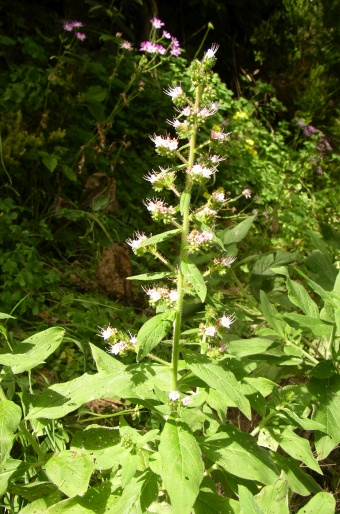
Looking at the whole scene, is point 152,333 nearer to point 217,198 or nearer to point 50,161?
point 217,198

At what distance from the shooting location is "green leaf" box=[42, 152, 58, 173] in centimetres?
282

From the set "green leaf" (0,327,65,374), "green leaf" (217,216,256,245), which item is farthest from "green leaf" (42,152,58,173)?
"green leaf" (0,327,65,374)

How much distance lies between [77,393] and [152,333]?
277 millimetres

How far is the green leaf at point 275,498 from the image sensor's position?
1.15m

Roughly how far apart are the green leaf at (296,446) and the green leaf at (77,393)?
47 centimetres

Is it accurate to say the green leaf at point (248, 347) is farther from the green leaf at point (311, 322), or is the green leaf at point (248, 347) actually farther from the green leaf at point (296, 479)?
the green leaf at point (296, 479)

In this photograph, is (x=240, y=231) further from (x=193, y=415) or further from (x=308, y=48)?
(x=308, y=48)

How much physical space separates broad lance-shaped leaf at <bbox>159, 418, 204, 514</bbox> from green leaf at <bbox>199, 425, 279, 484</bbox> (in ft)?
0.41

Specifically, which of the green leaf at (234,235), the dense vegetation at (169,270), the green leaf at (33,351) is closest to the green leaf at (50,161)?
the dense vegetation at (169,270)

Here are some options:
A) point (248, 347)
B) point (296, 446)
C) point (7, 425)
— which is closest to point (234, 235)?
point (248, 347)

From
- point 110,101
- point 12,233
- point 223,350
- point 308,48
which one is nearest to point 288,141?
point 308,48

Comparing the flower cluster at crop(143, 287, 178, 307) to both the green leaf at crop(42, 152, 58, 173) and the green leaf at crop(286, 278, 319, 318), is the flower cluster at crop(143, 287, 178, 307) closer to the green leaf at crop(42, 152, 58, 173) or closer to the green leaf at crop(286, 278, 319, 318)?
the green leaf at crop(286, 278, 319, 318)

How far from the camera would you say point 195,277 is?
121cm

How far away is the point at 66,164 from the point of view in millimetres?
3090
